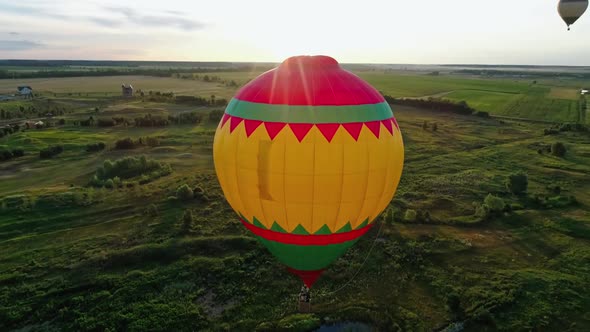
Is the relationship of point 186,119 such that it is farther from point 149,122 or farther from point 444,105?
Result: point 444,105

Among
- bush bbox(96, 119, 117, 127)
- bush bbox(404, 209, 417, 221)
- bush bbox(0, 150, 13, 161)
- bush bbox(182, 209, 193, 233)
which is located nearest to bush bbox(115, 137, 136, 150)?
bush bbox(0, 150, 13, 161)

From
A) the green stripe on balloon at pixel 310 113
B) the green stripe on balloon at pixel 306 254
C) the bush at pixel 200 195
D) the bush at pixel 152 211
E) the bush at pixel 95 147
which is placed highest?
the green stripe on balloon at pixel 310 113

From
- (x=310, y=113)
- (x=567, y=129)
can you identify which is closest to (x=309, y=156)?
(x=310, y=113)

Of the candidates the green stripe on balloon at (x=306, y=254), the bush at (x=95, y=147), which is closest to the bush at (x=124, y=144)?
the bush at (x=95, y=147)

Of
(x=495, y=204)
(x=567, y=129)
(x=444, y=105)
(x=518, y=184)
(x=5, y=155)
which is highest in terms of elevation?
(x=444, y=105)

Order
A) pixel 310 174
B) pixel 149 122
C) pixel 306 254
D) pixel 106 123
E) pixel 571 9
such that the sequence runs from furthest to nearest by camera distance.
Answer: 1. pixel 149 122
2. pixel 106 123
3. pixel 571 9
4. pixel 306 254
5. pixel 310 174

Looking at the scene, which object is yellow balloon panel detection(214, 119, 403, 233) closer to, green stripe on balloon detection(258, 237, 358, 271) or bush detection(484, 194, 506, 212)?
green stripe on balloon detection(258, 237, 358, 271)

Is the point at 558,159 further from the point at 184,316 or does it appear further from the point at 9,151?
the point at 9,151

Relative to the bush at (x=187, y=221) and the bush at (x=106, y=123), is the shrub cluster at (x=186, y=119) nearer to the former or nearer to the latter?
the bush at (x=106, y=123)

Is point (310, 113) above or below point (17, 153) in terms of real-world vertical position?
above
